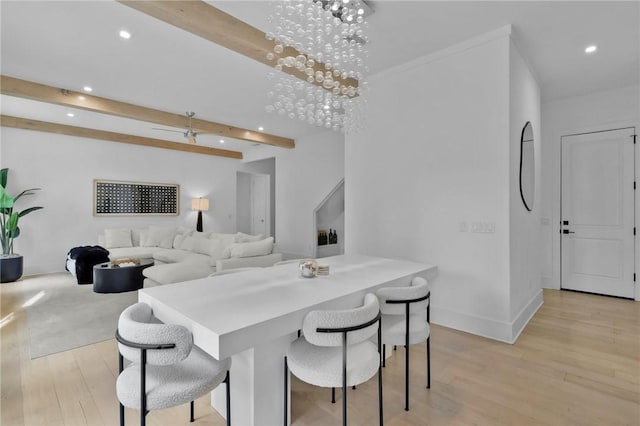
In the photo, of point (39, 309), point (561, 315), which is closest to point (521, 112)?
point (561, 315)

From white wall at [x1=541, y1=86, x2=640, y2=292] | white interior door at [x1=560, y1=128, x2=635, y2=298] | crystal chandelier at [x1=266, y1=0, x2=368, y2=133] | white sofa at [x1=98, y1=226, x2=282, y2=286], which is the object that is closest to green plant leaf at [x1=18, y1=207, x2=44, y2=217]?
white sofa at [x1=98, y1=226, x2=282, y2=286]

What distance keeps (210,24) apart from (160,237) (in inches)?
208

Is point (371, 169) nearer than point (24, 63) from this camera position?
No

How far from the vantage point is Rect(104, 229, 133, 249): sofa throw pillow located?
245 inches

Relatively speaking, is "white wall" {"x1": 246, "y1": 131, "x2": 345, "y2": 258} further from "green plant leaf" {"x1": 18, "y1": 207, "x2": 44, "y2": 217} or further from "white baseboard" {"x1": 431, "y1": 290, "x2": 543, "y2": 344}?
"green plant leaf" {"x1": 18, "y1": 207, "x2": 44, "y2": 217}

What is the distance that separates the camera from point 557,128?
15.1ft

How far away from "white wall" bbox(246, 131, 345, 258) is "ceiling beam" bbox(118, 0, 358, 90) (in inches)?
141

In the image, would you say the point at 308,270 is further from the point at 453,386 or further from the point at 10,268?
the point at 10,268

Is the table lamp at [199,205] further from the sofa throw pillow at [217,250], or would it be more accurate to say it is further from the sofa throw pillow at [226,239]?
the sofa throw pillow at [217,250]

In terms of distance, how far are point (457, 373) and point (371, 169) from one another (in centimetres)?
237

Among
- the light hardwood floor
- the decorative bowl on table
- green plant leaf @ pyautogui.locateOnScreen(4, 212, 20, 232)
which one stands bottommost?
the light hardwood floor

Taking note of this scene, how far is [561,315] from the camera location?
11.4 ft

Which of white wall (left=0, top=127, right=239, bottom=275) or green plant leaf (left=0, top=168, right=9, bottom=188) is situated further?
white wall (left=0, top=127, right=239, bottom=275)

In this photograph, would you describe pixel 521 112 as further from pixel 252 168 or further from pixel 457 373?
pixel 252 168
